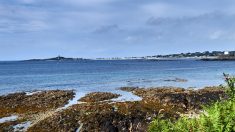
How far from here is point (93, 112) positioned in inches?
1860

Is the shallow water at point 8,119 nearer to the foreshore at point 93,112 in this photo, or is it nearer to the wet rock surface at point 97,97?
the foreshore at point 93,112

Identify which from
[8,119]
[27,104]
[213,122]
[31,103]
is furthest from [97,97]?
[213,122]

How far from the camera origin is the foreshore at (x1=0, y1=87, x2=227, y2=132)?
138 feet

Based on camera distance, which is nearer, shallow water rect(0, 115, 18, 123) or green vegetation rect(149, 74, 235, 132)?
green vegetation rect(149, 74, 235, 132)

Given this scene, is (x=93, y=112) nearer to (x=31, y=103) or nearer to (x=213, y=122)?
(x=31, y=103)

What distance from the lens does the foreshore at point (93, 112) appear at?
42.1 m

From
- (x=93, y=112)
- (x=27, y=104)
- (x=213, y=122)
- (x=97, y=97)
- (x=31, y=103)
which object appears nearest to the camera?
(x=213, y=122)

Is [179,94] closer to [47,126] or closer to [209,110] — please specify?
[47,126]

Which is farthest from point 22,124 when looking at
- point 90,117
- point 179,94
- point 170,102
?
point 179,94

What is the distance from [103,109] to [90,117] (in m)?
5.47

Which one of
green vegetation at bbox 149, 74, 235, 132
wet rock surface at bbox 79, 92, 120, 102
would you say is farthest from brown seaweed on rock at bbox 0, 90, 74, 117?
green vegetation at bbox 149, 74, 235, 132

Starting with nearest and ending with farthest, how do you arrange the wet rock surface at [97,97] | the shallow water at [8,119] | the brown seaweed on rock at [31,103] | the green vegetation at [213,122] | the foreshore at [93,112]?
1. the green vegetation at [213,122]
2. the foreshore at [93,112]
3. the shallow water at [8,119]
4. the brown seaweed on rock at [31,103]
5. the wet rock surface at [97,97]

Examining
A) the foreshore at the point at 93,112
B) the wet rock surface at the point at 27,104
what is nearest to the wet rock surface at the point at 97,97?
the foreshore at the point at 93,112

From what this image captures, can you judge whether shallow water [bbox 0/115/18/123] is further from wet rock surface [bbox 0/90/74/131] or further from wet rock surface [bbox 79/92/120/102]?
wet rock surface [bbox 79/92/120/102]
